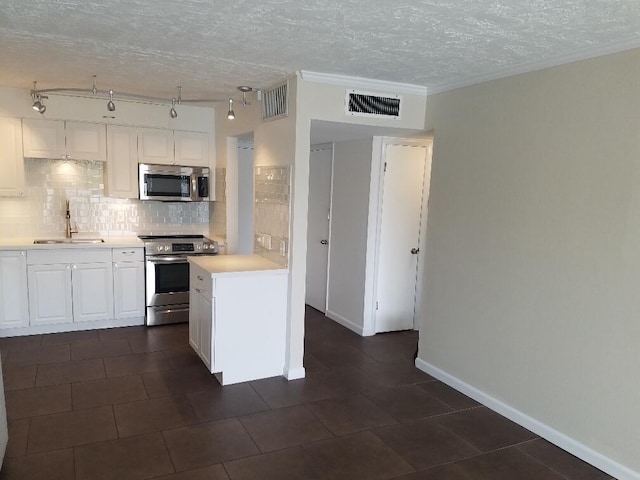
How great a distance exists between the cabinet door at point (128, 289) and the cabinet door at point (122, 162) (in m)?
0.81

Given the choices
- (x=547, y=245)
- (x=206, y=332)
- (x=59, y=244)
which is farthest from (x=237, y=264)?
(x=547, y=245)

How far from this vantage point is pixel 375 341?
15.8ft

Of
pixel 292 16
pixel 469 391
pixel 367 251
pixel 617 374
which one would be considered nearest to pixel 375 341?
pixel 367 251

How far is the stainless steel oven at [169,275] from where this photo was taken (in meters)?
4.97

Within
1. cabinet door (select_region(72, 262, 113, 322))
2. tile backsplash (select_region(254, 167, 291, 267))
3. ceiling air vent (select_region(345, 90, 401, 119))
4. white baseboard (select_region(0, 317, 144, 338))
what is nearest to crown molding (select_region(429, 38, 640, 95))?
ceiling air vent (select_region(345, 90, 401, 119))

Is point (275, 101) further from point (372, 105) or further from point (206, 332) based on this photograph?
point (206, 332)

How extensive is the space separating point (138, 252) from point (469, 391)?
11.3 feet

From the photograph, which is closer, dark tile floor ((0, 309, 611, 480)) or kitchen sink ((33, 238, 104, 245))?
dark tile floor ((0, 309, 611, 480))

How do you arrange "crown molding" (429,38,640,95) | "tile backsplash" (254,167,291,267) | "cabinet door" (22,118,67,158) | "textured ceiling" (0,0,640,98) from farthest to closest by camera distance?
"cabinet door" (22,118,67,158) → "tile backsplash" (254,167,291,267) → "crown molding" (429,38,640,95) → "textured ceiling" (0,0,640,98)

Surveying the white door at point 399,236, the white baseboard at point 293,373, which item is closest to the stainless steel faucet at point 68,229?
the white baseboard at point 293,373

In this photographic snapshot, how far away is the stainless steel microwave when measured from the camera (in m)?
5.17

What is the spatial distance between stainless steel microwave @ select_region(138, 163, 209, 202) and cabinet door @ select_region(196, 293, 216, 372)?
5.76 feet

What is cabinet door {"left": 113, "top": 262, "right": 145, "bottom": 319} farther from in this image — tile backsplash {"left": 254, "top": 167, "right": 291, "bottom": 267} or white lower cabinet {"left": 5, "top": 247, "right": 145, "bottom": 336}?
tile backsplash {"left": 254, "top": 167, "right": 291, "bottom": 267}

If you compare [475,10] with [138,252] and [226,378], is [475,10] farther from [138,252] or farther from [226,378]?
[138,252]
